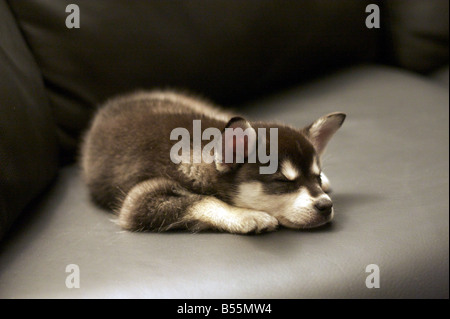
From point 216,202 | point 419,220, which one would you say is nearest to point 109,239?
point 216,202

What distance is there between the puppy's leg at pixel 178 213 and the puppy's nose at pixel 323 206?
98 mm

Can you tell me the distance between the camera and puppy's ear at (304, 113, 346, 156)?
141 centimetres

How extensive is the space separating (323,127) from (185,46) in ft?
1.85

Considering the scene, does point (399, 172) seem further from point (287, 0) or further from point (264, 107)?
point (287, 0)

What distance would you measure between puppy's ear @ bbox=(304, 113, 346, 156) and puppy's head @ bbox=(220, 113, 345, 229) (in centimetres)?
8

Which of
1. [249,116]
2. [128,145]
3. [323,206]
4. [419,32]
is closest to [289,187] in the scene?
[323,206]

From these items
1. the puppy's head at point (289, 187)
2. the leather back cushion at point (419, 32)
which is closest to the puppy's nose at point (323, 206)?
the puppy's head at point (289, 187)

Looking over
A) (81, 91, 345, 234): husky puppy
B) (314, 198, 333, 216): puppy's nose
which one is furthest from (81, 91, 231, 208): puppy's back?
(314, 198, 333, 216): puppy's nose

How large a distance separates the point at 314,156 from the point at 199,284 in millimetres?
459

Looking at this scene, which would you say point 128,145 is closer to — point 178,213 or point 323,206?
point 178,213

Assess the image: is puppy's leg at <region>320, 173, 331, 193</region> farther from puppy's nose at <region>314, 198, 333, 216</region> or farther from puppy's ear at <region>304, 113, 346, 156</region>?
puppy's nose at <region>314, 198, 333, 216</region>

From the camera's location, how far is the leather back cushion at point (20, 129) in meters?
1.24

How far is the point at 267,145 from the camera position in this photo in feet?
4.23

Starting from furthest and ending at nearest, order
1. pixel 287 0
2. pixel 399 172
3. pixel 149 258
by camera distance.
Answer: pixel 287 0 < pixel 399 172 < pixel 149 258
